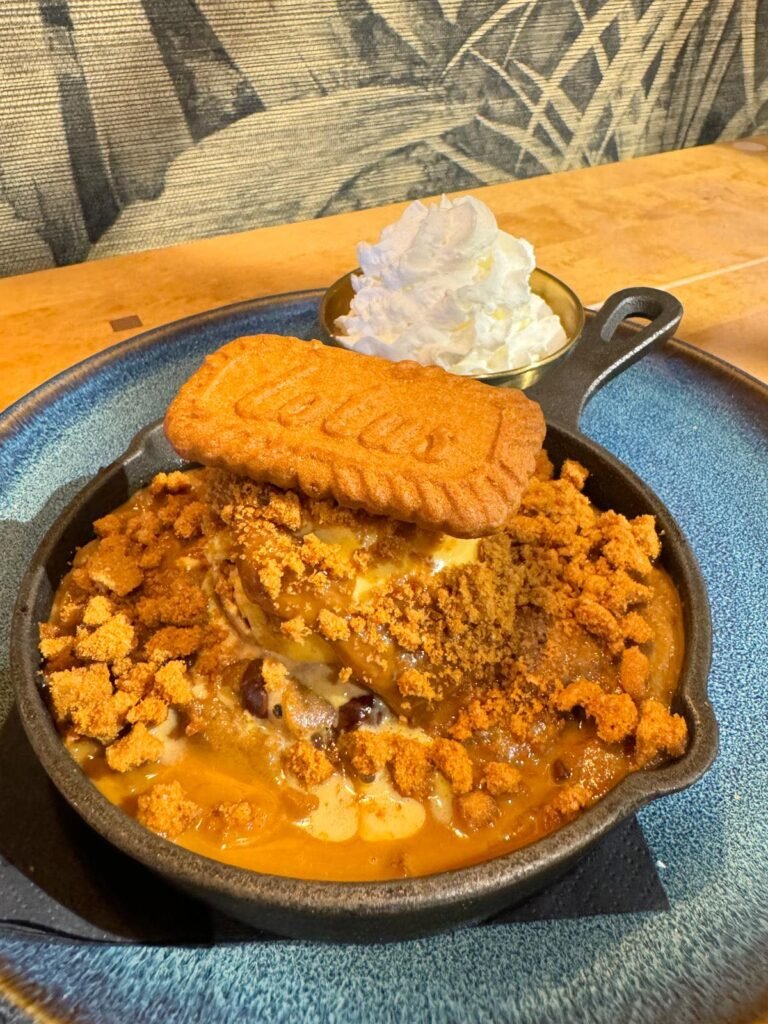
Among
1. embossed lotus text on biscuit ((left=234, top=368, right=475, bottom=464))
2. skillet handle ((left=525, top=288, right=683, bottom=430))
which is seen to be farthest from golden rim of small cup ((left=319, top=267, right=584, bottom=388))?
embossed lotus text on biscuit ((left=234, top=368, right=475, bottom=464))

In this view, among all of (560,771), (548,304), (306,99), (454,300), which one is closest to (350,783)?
(560,771)

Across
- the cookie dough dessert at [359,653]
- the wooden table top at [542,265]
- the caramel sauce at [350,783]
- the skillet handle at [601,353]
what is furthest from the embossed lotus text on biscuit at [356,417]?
the wooden table top at [542,265]

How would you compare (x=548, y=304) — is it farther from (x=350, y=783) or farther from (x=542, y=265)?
(x=350, y=783)

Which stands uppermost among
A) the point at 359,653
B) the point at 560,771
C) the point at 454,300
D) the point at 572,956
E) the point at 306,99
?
the point at 306,99

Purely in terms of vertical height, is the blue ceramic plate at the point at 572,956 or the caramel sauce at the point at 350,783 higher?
the caramel sauce at the point at 350,783

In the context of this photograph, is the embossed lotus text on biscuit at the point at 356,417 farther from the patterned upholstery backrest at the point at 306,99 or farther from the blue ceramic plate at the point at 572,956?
the patterned upholstery backrest at the point at 306,99

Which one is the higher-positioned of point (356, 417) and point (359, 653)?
point (356, 417)

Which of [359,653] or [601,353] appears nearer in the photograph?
[359,653]

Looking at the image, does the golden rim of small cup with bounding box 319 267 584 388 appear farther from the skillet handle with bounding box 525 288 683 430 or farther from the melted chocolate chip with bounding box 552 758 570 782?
the melted chocolate chip with bounding box 552 758 570 782
